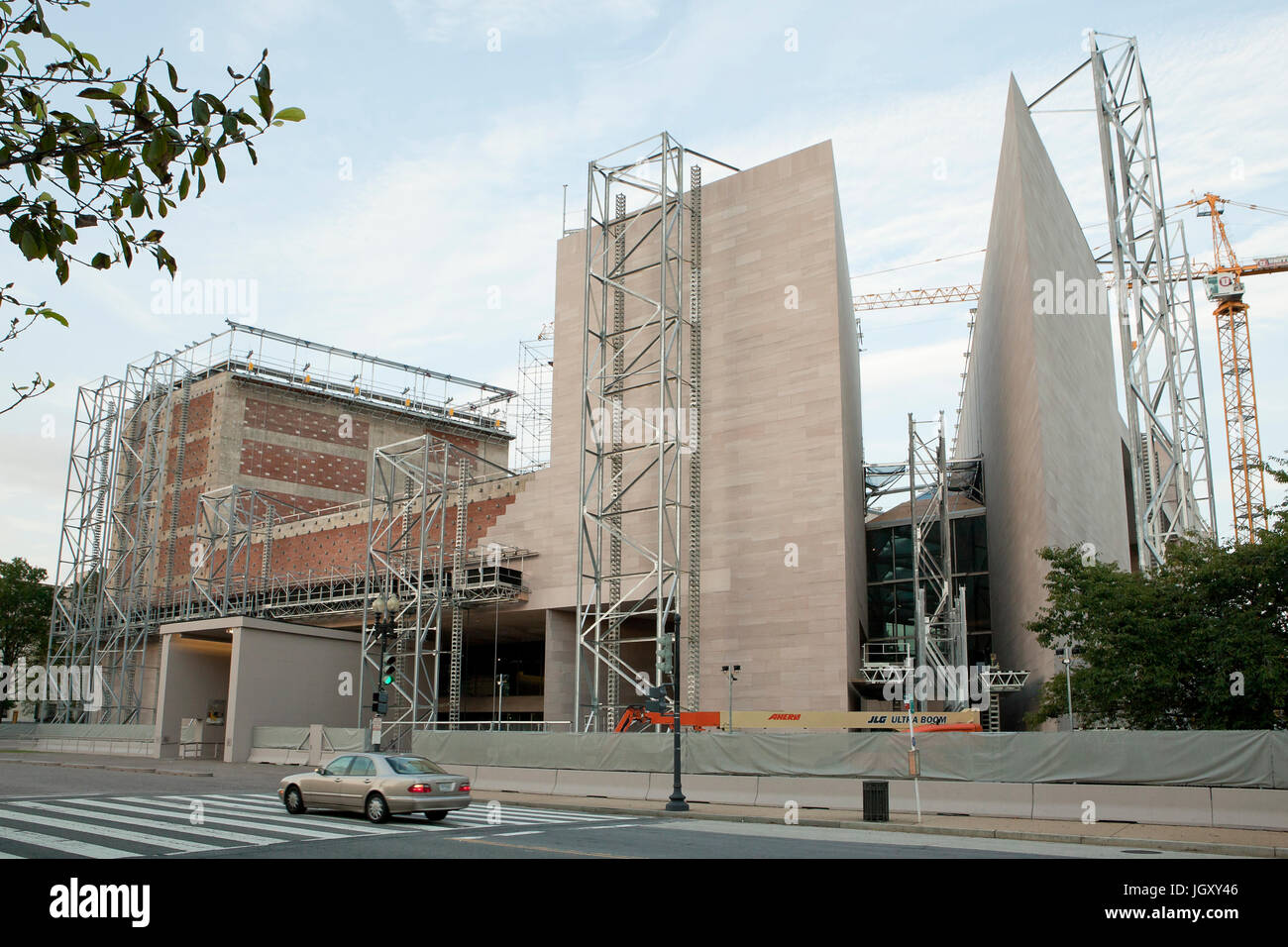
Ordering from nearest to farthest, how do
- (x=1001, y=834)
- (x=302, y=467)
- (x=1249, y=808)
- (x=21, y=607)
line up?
(x=1001, y=834)
(x=1249, y=808)
(x=302, y=467)
(x=21, y=607)

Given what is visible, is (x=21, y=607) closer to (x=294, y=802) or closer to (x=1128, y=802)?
(x=294, y=802)

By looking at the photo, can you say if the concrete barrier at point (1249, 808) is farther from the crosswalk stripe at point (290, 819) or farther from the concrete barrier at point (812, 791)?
the crosswalk stripe at point (290, 819)

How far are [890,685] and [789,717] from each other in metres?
10.2

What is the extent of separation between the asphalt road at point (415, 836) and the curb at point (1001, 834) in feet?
1.14

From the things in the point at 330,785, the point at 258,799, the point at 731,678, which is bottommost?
the point at 258,799

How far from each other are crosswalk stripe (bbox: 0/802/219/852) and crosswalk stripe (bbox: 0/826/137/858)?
65 centimetres

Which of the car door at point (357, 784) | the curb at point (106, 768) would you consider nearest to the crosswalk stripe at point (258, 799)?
the car door at point (357, 784)

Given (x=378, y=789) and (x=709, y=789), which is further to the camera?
(x=709, y=789)

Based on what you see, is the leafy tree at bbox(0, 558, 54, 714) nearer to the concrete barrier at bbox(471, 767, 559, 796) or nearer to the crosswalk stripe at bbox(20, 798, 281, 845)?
the concrete barrier at bbox(471, 767, 559, 796)

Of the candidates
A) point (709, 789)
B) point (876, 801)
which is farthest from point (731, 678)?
point (876, 801)

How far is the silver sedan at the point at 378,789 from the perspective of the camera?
61.6 ft

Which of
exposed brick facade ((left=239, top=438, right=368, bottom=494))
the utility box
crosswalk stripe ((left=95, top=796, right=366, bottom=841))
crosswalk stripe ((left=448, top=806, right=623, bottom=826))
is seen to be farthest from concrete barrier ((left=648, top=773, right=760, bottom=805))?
exposed brick facade ((left=239, top=438, right=368, bottom=494))

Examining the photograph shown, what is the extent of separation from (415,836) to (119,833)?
14.6 feet

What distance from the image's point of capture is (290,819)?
1898cm
